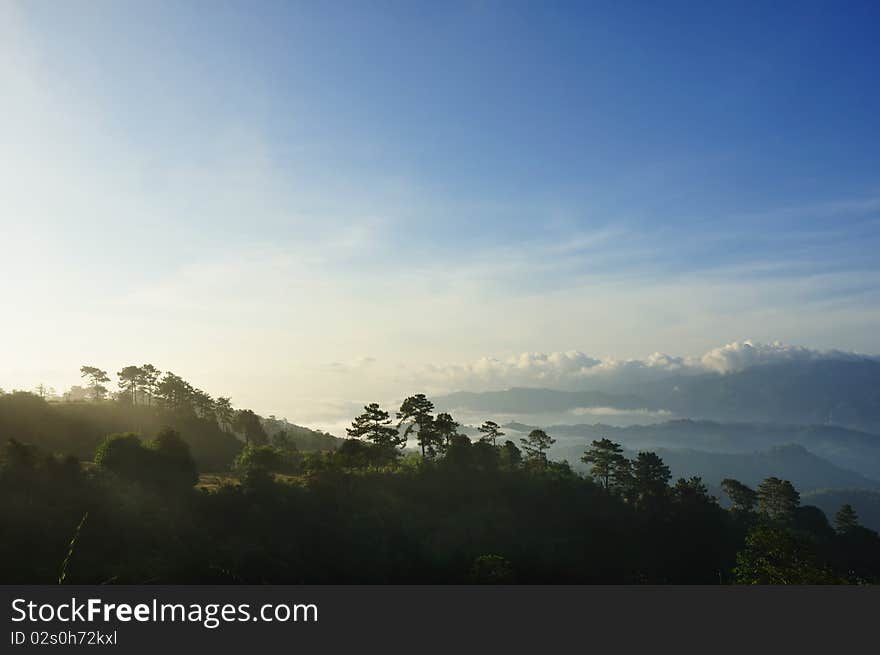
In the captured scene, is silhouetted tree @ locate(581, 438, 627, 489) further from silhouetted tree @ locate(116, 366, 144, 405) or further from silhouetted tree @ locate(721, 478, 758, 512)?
silhouetted tree @ locate(116, 366, 144, 405)

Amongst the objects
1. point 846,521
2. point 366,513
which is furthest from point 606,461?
point 846,521

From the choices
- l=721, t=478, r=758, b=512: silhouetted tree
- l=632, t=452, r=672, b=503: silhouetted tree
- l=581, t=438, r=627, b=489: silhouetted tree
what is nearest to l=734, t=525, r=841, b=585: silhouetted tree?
l=632, t=452, r=672, b=503: silhouetted tree

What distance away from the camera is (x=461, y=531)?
69.8 metres

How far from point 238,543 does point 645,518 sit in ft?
227

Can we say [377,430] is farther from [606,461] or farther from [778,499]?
[778,499]

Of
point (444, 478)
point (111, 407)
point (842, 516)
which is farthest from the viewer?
point (842, 516)

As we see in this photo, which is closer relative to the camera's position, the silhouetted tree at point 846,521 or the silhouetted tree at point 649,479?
the silhouetted tree at point 649,479

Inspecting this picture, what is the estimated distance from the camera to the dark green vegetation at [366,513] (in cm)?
4544

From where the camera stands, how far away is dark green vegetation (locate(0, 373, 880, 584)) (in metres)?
45.4

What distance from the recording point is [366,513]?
66062 millimetres

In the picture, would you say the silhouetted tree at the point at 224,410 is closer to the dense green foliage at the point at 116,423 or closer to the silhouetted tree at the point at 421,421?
the dense green foliage at the point at 116,423

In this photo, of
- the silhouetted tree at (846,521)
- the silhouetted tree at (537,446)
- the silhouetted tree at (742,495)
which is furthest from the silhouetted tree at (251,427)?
the silhouetted tree at (846,521)
